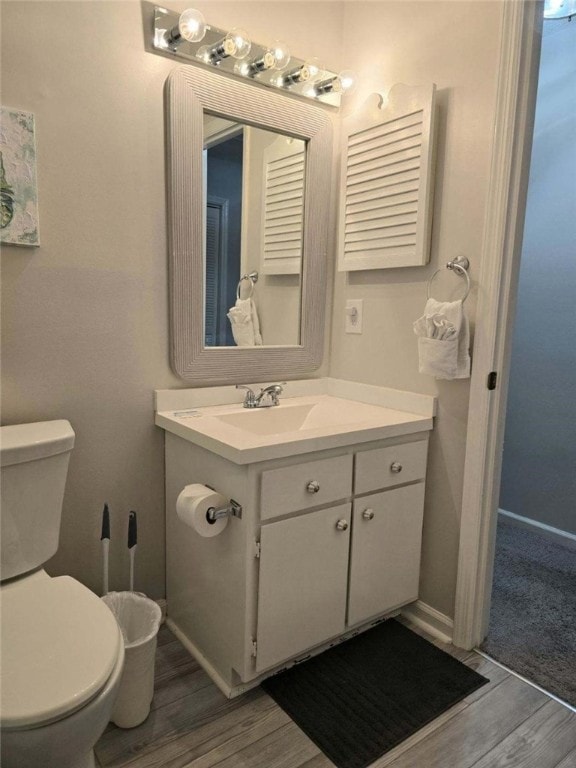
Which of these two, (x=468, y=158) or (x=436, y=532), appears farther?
(x=436, y=532)

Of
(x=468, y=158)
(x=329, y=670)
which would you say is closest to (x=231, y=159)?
(x=468, y=158)

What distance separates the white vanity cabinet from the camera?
1.51 m

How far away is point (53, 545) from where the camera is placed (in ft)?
4.86

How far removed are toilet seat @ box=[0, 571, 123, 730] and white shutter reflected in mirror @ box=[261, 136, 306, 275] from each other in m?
1.31

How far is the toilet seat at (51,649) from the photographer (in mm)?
983

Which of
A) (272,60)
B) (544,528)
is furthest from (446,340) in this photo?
(544,528)

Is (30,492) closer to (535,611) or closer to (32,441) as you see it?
(32,441)

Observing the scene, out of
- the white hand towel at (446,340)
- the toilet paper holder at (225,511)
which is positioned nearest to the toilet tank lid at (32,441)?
the toilet paper holder at (225,511)

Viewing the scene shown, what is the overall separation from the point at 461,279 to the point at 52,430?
1.38 m

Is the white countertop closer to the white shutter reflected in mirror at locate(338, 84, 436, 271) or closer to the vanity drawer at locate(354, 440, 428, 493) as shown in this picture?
the vanity drawer at locate(354, 440, 428, 493)

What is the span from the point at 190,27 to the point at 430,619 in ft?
7.18

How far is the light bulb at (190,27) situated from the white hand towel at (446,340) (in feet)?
3.70

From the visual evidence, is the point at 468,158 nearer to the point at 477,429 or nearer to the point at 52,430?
the point at 477,429

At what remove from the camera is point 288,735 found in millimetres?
1454
